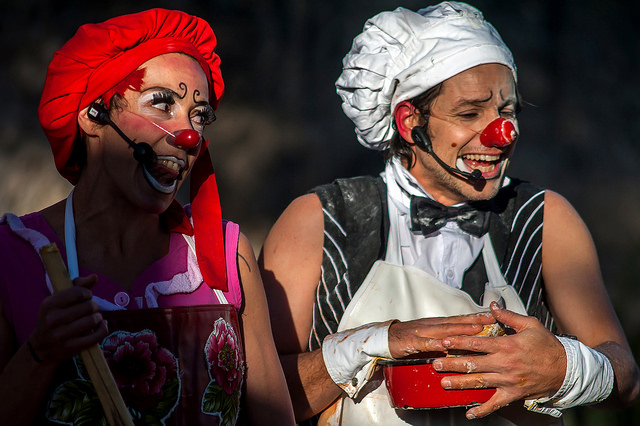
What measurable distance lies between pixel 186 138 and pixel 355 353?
851mm

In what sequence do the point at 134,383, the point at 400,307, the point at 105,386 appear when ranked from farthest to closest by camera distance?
the point at 400,307 → the point at 134,383 → the point at 105,386

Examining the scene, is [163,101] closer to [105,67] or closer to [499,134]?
[105,67]

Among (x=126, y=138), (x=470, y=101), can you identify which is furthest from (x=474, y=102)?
(x=126, y=138)

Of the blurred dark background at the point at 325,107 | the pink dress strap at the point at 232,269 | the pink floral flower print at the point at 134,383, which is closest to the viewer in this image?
the pink floral flower print at the point at 134,383

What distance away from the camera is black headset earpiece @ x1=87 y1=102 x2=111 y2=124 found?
1.94 metres

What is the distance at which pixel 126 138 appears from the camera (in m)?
1.92

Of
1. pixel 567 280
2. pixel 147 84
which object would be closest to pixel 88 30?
pixel 147 84

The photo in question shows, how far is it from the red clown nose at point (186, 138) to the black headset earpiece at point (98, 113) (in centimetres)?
18

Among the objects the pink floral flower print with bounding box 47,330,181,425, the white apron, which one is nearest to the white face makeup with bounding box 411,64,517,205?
the white apron

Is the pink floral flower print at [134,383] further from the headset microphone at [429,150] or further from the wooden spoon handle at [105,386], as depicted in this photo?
the headset microphone at [429,150]

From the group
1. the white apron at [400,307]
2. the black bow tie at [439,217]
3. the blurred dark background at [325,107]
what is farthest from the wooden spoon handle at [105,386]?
the blurred dark background at [325,107]

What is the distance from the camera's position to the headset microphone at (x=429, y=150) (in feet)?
8.66

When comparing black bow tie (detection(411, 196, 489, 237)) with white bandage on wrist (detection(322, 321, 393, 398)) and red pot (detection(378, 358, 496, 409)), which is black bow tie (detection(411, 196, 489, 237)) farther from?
red pot (detection(378, 358, 496, 409))

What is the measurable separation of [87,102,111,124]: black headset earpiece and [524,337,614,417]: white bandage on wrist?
4.78 feet
